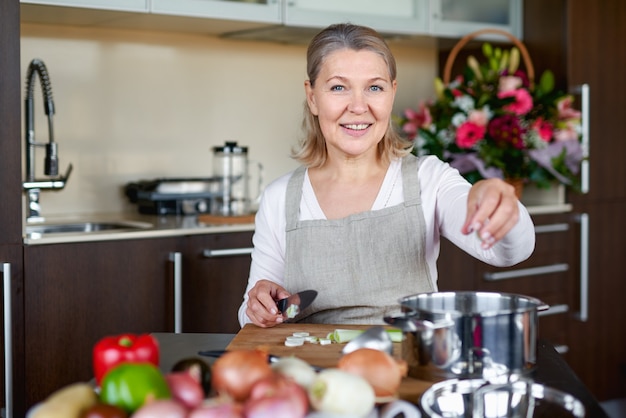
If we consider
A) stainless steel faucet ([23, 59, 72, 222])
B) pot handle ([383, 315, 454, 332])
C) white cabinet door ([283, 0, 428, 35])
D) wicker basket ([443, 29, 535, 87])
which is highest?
white cabinet door ([283, 0, 428, 35])

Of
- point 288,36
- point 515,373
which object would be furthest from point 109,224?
point 515,373

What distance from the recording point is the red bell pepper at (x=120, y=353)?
1188 millimetres

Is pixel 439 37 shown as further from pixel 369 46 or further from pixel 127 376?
pixel 127 376

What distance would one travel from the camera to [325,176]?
210cm

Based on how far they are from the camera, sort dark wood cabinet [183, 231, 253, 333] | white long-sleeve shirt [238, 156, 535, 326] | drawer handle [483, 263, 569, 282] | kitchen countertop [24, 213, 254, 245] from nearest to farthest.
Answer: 1. white long-sleeve shirt [238, 156, 535, 326]
2. kitchen countertop [24, 213, 254, 245]
3. dark wood cabinet [183, 231, 253, 333]
4. drawer handle [483, 263, 569, 282]

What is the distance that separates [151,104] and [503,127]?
Result: 1296 millimetres

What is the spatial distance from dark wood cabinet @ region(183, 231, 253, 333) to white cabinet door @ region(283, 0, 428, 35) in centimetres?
82

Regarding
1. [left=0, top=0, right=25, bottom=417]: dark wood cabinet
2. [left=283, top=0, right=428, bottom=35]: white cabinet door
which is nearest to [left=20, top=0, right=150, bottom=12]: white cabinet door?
[left=0, top=0, right=25, bottom=417]: dark wood cabinet

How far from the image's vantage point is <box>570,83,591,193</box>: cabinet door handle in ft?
11.7

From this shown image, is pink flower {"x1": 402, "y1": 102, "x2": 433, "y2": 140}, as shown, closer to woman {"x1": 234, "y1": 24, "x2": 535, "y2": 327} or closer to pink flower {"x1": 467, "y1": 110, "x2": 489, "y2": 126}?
pink flower {"x1": 467, "y1": 110, "x2": 489, "y2": 126}

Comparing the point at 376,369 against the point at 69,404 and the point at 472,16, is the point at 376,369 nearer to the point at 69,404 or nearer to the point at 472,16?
the point at 69,404

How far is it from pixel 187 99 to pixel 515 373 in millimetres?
2396

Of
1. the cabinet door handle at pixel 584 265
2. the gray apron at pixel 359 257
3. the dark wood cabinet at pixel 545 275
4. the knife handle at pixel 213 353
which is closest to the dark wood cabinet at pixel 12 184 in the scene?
the gray apron at pixel 359 257

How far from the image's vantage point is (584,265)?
3641 millimetres
